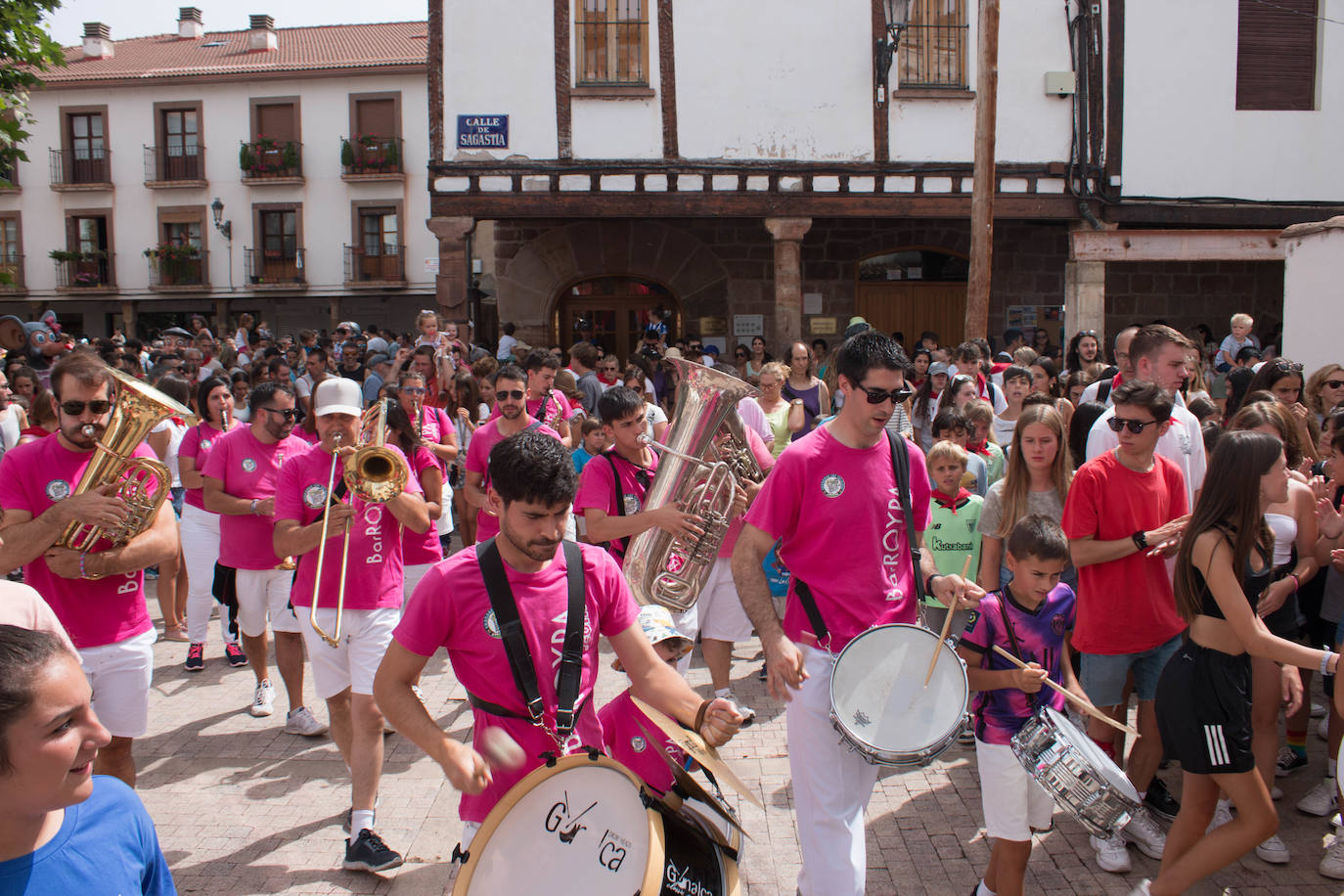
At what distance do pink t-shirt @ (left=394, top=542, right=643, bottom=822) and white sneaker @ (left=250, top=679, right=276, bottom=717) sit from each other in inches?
137

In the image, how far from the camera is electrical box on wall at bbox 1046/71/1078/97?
545 inches

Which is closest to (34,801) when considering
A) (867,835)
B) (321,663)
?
(321,663)

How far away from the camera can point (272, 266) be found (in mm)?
30953

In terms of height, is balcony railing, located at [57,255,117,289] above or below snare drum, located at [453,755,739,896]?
above

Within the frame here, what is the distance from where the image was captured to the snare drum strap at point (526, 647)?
8.55 feet

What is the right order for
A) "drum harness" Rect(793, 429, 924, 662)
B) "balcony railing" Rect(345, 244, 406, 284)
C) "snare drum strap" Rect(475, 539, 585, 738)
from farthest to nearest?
"balcony railing" Rect(345, 244, 406, 284) < "drum harness" Rect(793, 429, 924, 662) < "snare drum strap" Rect(475, 539, 585, 738)

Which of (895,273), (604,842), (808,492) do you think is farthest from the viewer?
(895,273)

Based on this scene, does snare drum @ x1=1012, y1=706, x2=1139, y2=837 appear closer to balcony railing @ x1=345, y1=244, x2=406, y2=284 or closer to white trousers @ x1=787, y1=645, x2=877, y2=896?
white trousers @ x1=787, y1=645, x2=877, y2=896

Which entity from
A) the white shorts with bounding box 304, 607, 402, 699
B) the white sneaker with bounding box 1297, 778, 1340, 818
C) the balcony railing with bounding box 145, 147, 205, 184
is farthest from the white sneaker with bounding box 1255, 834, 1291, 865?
the balcony railing with bounding box 145, 147, 205, 184

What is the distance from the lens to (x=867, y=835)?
4289mm

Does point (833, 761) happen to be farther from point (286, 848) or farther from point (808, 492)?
point (286, 848)

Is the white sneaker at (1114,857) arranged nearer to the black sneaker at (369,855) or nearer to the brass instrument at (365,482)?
the black sneaker at (369,855)

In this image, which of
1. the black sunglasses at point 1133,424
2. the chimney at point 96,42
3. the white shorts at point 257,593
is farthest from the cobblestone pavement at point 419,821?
the chimney at point 96,42

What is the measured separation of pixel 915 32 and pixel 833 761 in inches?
522
